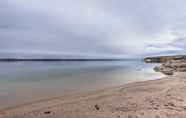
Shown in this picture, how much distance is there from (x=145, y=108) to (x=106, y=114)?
167 centimetres

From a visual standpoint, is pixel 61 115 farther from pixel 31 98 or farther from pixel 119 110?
pixel 31 98

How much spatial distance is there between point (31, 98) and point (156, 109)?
690 cm

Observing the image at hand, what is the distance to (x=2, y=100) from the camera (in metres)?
9.09

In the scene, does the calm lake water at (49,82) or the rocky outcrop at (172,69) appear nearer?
the calm lake water at (49,82)

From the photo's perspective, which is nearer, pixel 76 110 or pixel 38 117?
pixel 38 117

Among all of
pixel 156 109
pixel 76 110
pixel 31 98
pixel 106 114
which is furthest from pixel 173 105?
pixel 31 98

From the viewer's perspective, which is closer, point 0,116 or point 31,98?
point 0,116

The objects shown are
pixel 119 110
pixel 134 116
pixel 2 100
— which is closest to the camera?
pixel 134 116

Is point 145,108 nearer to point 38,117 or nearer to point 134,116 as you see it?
point 134,116

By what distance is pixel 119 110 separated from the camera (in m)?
6.48

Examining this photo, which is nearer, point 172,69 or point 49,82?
point 49,82

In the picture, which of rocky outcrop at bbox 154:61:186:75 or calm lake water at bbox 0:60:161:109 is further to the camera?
rocky outcrop at bbox 154:61:186:75

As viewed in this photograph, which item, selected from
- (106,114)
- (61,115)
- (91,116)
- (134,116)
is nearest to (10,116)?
(61,115)

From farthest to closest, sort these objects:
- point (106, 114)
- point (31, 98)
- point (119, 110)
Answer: point (31, 98) < point (119, 110) < point (106, 114)
